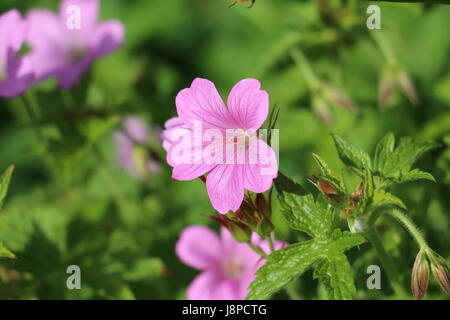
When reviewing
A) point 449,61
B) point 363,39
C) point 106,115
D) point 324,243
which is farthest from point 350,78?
point 324,243

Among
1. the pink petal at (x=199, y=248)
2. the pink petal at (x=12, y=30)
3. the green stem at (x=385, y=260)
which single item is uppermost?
the pink petal at (x=12, y=30)

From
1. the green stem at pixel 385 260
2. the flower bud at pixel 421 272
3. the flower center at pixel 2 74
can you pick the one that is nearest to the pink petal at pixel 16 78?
the flower center at pixel 2 74

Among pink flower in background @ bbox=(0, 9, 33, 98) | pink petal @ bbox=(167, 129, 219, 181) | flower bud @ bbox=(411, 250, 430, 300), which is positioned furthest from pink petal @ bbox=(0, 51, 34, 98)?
flower bud @ bbox=(411, 250, 430, 300)

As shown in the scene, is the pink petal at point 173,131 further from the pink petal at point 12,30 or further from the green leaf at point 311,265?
the pink petal at point 12,30

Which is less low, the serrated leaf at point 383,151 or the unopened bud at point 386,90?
the unopened bud at point 386,90

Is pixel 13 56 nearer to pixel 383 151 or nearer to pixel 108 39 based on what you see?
pixel 108 39

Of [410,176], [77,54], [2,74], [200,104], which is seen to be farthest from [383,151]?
[77,54]
